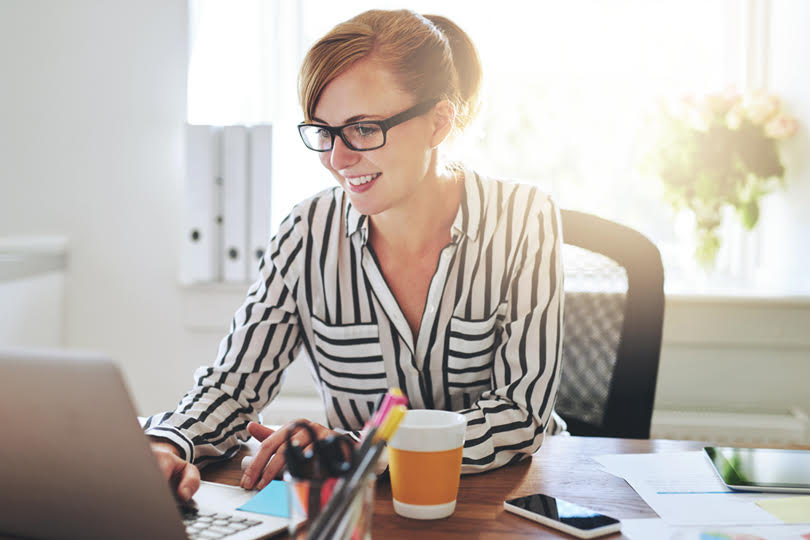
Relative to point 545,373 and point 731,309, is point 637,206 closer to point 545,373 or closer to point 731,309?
point 731,309

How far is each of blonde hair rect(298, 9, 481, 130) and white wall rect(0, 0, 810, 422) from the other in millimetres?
1190

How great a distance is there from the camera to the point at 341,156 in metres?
1.08

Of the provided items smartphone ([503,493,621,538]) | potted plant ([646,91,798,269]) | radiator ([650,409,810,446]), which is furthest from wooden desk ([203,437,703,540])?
potted plant ([646,91,798,269])

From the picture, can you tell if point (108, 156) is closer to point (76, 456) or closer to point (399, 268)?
point (399, 268)

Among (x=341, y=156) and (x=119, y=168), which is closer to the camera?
(x=341, y=156)

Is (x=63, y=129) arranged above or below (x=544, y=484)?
above

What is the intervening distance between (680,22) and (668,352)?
1059 millimetres

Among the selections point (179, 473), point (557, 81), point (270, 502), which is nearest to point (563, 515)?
point (270, 502)

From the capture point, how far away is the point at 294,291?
1235 millimetres

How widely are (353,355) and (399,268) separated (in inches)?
6.4

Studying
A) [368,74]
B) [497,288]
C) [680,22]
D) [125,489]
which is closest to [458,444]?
[125,489]

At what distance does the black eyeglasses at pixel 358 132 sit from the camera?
3.52 ft

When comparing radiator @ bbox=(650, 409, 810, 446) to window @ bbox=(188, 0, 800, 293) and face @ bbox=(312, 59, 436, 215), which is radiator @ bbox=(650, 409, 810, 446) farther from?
face @ bbox=(312, 59, 436, 215)

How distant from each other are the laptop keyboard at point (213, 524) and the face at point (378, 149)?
1.73 ft
